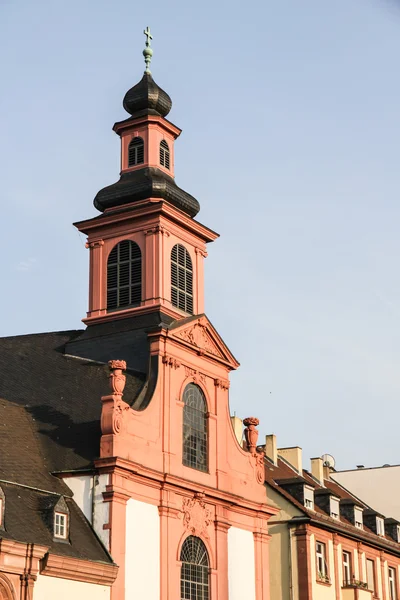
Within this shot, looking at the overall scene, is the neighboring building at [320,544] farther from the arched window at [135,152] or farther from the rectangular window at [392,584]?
the arched window at [135,152]

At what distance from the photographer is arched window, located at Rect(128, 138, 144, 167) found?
55219 mm

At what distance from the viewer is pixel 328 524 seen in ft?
200

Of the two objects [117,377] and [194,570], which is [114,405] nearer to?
[117,377]

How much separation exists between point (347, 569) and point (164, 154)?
23.3 m

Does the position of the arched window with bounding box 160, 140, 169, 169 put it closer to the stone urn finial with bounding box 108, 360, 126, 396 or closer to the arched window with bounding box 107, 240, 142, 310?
the arched window with bounding box 107, 240, 142, 310

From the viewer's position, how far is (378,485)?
80.9 meters

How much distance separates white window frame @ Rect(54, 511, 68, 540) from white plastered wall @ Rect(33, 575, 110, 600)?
1565 millimetres

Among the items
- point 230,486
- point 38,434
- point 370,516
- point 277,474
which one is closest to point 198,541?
point 230,486

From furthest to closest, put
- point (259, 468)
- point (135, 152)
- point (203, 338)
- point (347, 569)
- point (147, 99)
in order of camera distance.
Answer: point (347, 569)
point (147, 99)
point (135, 152)
point (259, 468)
point (203, 338)

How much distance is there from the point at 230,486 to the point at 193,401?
3914 millimetres

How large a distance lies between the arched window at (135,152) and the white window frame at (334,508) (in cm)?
2078

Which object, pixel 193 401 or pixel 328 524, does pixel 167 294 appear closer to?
pixel 193 401

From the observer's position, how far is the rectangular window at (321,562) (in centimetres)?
6009

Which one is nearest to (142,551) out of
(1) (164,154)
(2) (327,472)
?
(1) (164,154)
